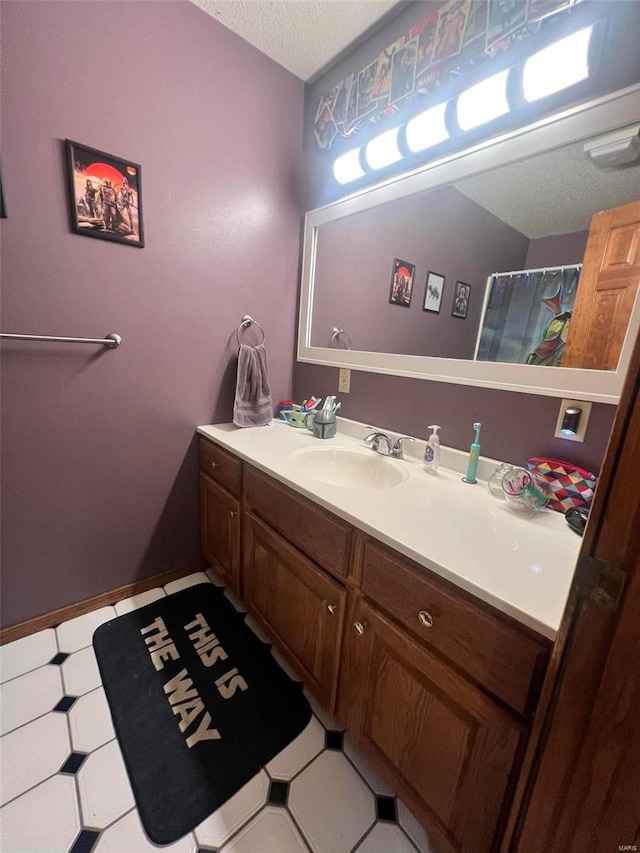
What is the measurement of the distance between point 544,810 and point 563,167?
4.61ft

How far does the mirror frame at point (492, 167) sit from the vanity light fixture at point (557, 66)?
0.22 feet

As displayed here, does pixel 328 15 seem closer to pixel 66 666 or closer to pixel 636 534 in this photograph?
pixel 636 534

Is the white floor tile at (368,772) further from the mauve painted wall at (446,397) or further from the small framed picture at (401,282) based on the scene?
the small framed picture at (401,282)

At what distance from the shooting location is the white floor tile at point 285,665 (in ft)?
4.05

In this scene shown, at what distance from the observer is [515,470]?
937 millimetres

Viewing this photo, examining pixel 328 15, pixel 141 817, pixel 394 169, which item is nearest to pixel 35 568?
pixel 141 817

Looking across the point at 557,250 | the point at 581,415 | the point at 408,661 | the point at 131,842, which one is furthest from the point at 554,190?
the point at 131,842

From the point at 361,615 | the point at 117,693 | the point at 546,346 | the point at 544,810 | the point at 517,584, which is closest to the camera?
the point at 544,810

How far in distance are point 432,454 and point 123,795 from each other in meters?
1.31

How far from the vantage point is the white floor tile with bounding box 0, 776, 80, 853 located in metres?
0.80

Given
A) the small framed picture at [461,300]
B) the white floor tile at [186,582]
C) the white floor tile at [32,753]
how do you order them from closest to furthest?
the white floor tile at [32,753], the small framed picture at [461,300], the white floor tile at [186,582]

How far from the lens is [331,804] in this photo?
906 mm

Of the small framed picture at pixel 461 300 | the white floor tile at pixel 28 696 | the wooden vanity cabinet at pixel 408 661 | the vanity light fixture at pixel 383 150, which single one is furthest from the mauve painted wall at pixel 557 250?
the white floor tile at pixel 28 696

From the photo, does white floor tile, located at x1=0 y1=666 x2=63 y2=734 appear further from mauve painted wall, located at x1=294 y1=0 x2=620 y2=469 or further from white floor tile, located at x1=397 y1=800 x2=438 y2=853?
mauve painted wall, located at x1=294 y1=0 x2=620 y2=469
